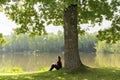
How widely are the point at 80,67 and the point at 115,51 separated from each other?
5230 inches

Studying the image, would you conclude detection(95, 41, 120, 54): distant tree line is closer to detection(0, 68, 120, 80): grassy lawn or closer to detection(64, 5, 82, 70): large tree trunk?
detection(64, 5, 82, 70): large tree trunk

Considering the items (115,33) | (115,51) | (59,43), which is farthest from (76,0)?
(59,43)

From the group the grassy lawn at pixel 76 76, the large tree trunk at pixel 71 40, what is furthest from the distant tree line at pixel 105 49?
the grassy lawn at pixel 76 76

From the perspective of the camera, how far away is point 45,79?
19.7 metres

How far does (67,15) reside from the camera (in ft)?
73.7

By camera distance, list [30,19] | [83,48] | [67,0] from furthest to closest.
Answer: [83,48] < [30,19] < [67,0]

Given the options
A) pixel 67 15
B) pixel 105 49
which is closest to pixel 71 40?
pixel 67 15

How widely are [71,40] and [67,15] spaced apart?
6.36 ft

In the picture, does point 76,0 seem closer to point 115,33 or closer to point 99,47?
point 115,33

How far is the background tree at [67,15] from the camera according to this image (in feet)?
68.5

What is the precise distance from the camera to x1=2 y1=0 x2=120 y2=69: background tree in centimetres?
2089

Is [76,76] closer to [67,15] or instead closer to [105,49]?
[67,15]

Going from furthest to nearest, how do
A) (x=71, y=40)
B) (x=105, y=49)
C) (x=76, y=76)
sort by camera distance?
(x=105, y=49)
(x=71, y=40)
(x=76, y=76)

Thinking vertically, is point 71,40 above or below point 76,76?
above
